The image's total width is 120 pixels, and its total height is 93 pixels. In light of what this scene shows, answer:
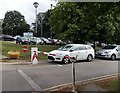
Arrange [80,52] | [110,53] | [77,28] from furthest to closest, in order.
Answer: [77,28]
[110,53]
[80,52]

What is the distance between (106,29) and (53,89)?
18498 mm

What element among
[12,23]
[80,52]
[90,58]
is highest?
[12,23]

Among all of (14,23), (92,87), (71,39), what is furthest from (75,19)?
(14,23)

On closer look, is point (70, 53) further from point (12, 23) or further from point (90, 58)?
point (12, 23)

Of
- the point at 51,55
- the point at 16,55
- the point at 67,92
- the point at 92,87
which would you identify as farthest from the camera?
the point at 16,55

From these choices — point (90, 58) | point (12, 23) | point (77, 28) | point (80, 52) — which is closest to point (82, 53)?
point (80, 52)

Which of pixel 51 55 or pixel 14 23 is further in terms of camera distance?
pixel 14 23

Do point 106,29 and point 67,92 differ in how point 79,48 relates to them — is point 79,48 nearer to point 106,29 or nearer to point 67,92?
point 106,29

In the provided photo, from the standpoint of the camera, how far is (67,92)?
963cm

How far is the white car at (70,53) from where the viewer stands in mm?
20891

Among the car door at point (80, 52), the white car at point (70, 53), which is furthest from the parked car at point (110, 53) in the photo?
the car door at point (80, 52)

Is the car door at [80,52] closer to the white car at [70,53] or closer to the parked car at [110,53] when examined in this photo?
the white car at [70,53]

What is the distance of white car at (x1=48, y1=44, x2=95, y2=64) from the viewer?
20.9m

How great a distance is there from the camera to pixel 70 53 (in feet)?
70.8
